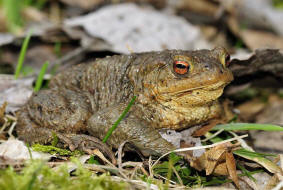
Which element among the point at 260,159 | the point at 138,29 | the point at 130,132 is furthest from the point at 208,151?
the point at 138,29

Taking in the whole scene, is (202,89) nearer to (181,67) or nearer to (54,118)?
(181,67)

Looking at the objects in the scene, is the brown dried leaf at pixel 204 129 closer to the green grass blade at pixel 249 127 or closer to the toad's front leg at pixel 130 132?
the green grass blade at pixel 249 127

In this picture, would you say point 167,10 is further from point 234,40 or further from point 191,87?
point 191,87

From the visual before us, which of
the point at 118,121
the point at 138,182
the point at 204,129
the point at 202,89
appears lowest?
the point at 138,182

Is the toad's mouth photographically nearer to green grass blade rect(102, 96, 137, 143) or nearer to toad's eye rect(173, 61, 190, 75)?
toad's eye rect(173, 61, 190, 75)

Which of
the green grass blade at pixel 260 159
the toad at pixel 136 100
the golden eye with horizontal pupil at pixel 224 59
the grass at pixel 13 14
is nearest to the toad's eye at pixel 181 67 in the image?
the toad at pixel 136 100

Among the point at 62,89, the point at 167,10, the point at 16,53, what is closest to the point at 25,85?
the point at 62,89

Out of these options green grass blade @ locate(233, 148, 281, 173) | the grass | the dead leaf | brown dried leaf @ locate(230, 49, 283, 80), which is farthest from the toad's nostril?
the grass
